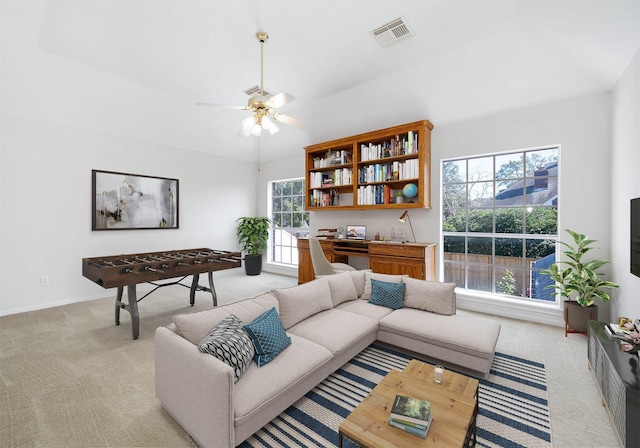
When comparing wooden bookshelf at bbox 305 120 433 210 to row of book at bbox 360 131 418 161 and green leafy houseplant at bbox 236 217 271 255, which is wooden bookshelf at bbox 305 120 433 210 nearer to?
row of book at bbox 360 131 418 161

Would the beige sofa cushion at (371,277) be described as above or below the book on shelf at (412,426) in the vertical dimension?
above

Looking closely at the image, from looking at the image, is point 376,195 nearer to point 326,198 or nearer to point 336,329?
point 326,198

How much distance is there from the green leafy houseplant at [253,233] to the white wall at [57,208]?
138 centimetres

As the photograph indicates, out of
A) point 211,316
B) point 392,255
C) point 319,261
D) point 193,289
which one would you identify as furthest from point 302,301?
point 193,289

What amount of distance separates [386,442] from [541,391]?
1.71 metres

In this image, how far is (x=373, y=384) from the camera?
2.25 m

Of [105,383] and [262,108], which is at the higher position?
[262,108]

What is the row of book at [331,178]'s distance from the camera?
16.6 feet

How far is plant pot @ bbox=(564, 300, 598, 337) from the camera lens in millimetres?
3009

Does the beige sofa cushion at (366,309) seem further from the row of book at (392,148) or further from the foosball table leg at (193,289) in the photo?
the row of book at (392,148)

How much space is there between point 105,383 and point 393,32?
4211mm

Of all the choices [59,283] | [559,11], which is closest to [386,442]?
[559,11]

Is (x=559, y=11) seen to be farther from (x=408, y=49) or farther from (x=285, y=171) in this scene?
(x=285, y=171)

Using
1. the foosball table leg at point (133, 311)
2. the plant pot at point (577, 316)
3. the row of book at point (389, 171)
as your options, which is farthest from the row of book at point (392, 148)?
the foosball table leg at point (133, 311)
